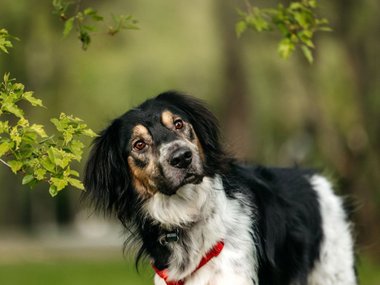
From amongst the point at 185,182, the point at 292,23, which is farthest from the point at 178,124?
the point at 292,23

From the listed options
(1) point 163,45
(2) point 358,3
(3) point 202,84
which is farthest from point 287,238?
(3) point 202,84

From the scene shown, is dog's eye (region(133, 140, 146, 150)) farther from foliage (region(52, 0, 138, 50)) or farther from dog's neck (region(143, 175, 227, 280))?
foliage (region(52, 0, 138, 50))

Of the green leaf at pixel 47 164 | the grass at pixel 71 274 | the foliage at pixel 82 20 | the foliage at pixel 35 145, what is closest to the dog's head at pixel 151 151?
the foliage at pixel 82 20

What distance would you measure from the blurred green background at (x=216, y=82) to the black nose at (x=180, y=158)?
894cm

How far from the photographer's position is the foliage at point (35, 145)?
18.8 ft

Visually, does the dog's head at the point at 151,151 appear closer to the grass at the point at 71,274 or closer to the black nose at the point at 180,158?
the black nose at the point at 180,158

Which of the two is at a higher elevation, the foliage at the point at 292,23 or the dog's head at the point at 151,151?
the foliage at the point at 292,23

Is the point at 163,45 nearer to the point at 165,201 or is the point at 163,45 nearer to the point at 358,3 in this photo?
the point at 358,3

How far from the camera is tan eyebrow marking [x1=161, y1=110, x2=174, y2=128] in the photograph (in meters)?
7.20

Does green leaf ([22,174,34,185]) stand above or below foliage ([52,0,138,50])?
below

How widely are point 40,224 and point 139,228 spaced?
48989 millimetres

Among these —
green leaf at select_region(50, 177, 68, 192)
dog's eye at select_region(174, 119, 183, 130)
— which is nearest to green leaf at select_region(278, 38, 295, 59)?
dog's eye at select_region(174, 119, 183, 130)

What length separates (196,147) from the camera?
23.6ft

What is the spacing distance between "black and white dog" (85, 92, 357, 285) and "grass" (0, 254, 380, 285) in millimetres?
7311
